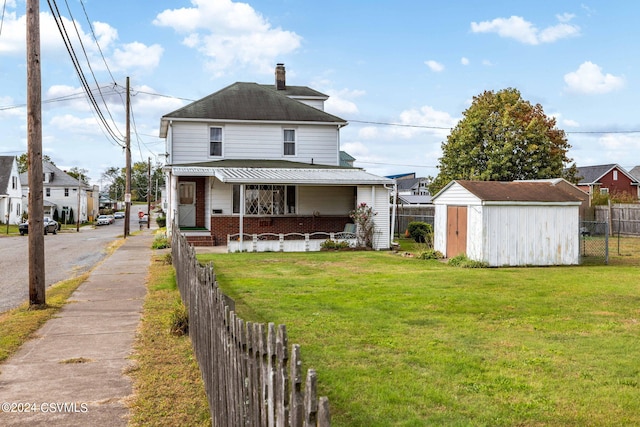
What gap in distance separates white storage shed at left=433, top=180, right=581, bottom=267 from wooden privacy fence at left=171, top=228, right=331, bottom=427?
13.8 meters

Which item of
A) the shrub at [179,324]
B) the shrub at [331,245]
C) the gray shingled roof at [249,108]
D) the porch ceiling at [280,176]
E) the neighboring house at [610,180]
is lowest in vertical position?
the shrub at [179,324]

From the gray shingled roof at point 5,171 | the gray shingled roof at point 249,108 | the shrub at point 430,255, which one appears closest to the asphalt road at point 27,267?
the gray shingled roof at point 249,108

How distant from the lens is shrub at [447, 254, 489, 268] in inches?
697

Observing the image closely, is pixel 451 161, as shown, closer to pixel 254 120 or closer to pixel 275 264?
pixel 254 120

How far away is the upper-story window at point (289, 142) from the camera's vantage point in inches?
1120

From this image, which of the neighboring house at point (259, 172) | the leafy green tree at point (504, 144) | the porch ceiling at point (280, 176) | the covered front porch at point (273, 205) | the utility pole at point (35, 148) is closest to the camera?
the utility pole at point (35, 148)

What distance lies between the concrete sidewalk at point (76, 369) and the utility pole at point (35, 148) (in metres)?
0.83

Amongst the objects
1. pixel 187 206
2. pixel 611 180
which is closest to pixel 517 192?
pixel 187 206

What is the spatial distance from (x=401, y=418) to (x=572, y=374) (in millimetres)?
2486

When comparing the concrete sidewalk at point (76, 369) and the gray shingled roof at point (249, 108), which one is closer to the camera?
the concrete sidewalk at point (76, 369)

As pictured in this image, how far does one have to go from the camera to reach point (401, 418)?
5266 millimetres

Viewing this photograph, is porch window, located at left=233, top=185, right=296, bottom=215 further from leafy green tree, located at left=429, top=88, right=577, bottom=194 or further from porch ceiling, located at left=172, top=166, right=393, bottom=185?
leafy green tree, located at left=429, top=88, right=577, bottom=194

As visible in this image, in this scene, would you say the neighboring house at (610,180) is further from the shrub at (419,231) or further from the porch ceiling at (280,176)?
the porch ceiling at (280,176)

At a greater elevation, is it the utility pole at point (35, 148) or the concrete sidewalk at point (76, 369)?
the utility pole at point (35, 148)
